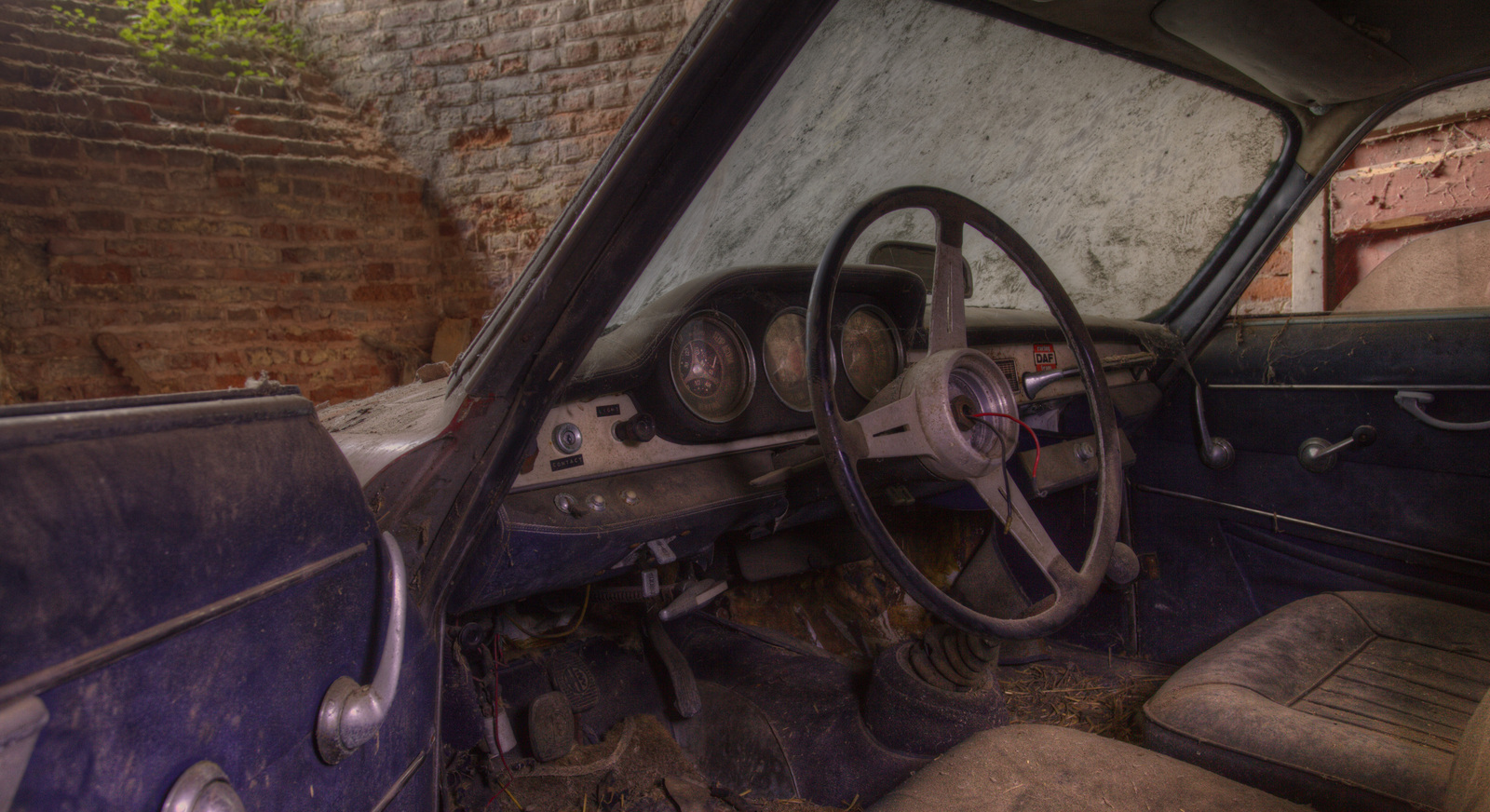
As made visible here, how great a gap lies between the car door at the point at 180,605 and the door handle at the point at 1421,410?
6.76 feet

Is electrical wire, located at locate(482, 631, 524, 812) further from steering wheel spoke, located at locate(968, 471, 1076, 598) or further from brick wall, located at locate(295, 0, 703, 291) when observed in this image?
brick wall, located at locate(295, 0, 703, 291)

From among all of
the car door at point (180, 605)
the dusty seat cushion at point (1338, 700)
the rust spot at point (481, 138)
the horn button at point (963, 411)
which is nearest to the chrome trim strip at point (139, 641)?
the car door at point (180, 605)

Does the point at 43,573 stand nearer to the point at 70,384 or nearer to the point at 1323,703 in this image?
the point at 1323,703

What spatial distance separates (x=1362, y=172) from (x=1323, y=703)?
4.13 metres

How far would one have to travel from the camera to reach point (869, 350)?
1755 millimetres

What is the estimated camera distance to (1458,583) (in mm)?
1617

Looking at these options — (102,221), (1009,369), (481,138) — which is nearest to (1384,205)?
(1009,369)

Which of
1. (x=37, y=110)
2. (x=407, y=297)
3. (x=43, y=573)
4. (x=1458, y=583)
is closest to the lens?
(x=43, y=573)

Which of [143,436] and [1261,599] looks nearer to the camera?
[143,436]

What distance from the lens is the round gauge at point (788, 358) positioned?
1.63 meters

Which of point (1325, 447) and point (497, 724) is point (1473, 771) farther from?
point (497, 724)

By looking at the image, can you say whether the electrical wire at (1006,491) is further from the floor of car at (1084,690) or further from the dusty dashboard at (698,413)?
the floor of car at (1084,690)

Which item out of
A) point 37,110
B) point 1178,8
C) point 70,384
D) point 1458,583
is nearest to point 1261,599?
point 1458,583

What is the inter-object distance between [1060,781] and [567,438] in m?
0.98
